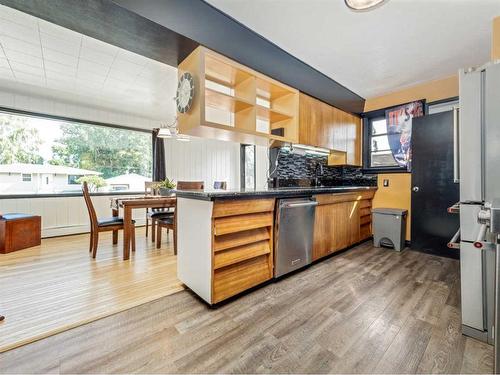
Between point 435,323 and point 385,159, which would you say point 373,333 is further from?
point 385,159

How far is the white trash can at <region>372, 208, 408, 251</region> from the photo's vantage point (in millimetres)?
3189

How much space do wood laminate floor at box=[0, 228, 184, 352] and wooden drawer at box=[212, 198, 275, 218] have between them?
968mm

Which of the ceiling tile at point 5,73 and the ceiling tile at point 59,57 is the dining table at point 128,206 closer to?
the ceiling tile at point 59,57

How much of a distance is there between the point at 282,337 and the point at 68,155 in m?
4.89

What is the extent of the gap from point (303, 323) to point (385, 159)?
131 inches

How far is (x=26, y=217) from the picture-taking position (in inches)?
128

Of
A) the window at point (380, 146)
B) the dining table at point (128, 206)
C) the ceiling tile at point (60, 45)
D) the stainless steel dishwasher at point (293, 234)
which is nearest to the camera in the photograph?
the stainless steel dishwasher at point (293, 234)

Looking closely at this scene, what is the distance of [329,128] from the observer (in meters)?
3.34

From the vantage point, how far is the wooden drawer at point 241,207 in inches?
66.0

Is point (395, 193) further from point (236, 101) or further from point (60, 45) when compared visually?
point (60, 45)

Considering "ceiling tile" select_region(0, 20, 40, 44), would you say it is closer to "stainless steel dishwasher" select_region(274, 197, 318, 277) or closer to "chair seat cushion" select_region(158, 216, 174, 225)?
"chair seat cushion" select_region(158, 216, 174, 225)

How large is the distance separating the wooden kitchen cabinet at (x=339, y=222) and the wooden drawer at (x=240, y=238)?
0.86 metres

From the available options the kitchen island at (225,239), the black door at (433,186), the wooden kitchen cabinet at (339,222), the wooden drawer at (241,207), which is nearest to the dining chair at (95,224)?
the kitchen island at (225,239)

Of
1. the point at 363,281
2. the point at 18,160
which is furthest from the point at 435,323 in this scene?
the point at 18,160
